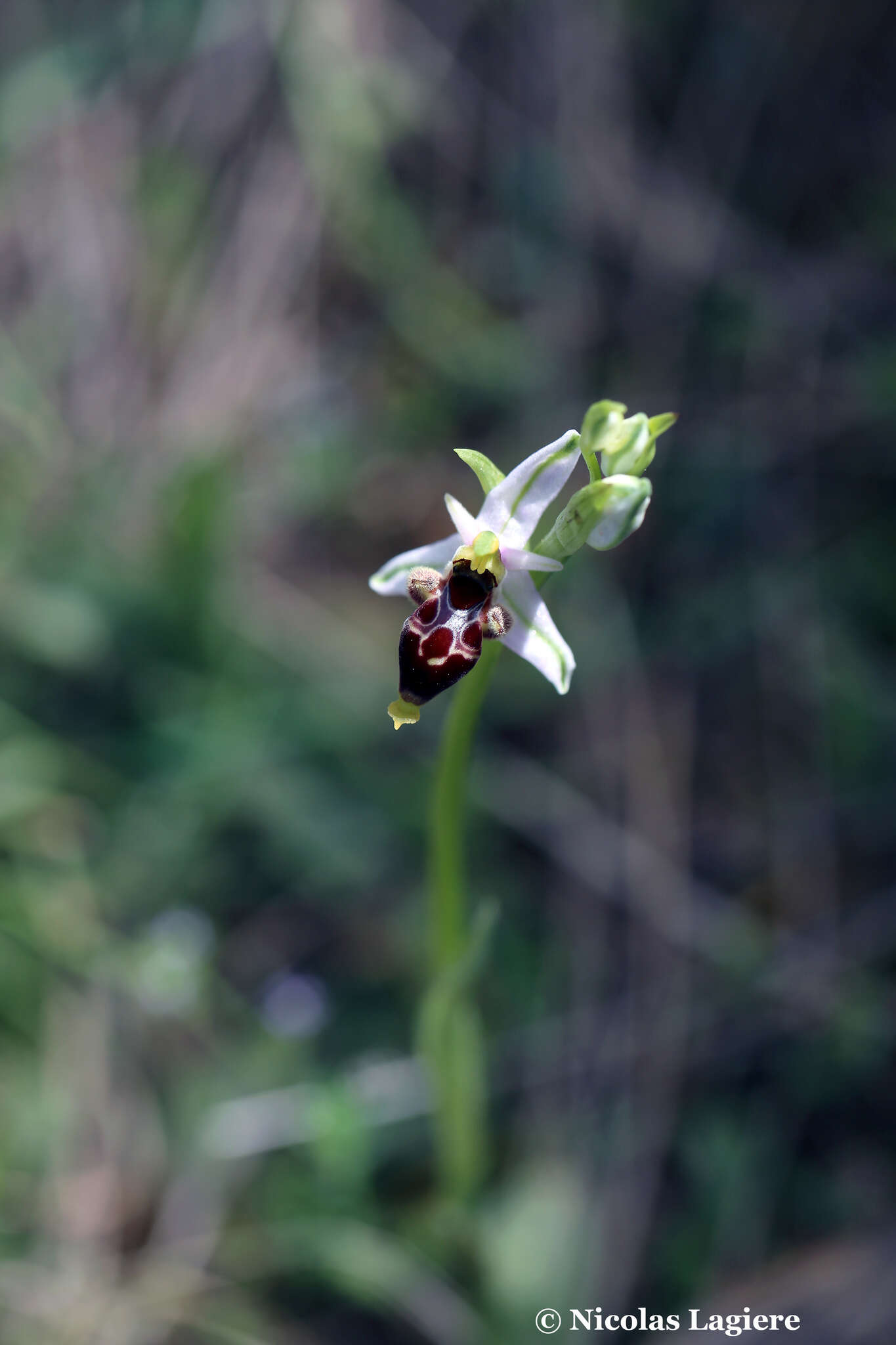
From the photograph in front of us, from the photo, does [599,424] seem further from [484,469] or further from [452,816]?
[452,816]

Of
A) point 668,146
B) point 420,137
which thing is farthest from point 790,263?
point 420,137

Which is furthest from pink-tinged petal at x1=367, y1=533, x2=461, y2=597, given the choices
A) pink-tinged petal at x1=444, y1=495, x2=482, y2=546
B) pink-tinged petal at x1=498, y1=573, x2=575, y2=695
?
pink-tinged petal at x1=498, y1=573, x2=575, y2=695

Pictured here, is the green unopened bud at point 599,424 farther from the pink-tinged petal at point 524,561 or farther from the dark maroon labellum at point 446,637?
the dark maroon labellum at point 446,637

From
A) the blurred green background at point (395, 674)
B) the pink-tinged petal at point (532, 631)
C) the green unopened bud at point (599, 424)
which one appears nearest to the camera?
the green unopened bud at point (599, 424)

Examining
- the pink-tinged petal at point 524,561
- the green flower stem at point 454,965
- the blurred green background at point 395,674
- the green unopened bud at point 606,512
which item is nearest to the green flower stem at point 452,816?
the green flower stem at point 454,965

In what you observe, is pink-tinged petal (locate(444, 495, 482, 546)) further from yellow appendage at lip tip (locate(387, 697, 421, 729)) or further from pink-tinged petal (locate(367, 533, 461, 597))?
yellow appendage at lip tip (locate(387, 697, 421, 729))

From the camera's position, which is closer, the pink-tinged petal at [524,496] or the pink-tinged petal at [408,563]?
the pink-tinged petal at [524,496]
